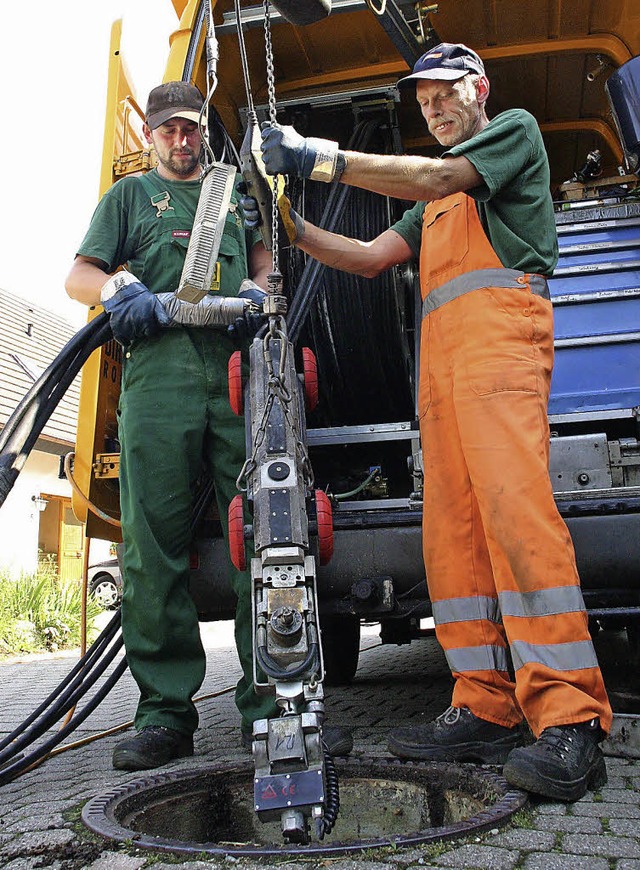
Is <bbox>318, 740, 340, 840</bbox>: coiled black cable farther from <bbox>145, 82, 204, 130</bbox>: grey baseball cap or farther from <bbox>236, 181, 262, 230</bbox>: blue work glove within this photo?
<bbox>145, 82, 204, 130</bbox>: grey baseball cap

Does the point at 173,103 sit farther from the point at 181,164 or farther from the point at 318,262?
the point at 318,262

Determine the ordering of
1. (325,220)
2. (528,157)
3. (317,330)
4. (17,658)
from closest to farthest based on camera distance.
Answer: (528,157), (325,220), (317,330), (17,658)

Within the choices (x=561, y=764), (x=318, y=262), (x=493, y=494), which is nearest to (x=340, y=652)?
(x=318, y=262)

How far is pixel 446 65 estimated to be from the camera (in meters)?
2.69

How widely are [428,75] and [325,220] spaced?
3.83ft

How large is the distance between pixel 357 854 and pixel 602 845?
52 cm

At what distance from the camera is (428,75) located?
8.74ft

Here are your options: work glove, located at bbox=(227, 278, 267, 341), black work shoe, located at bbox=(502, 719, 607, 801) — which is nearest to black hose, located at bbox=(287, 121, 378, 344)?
work glove, located at bbox=(227, 278, 267, 341)

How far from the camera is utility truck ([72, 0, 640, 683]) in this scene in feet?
9.41

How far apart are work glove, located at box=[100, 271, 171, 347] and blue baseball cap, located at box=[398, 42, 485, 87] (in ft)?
3.60

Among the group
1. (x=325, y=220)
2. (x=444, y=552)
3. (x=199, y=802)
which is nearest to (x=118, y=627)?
(x=199, y=802)

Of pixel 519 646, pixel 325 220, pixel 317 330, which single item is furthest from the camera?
pixel 317 330

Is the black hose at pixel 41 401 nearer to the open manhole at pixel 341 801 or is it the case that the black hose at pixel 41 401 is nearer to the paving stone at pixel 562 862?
the open manhole at pixel 341 801

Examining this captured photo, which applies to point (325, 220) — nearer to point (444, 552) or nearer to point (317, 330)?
point (317, 330)
